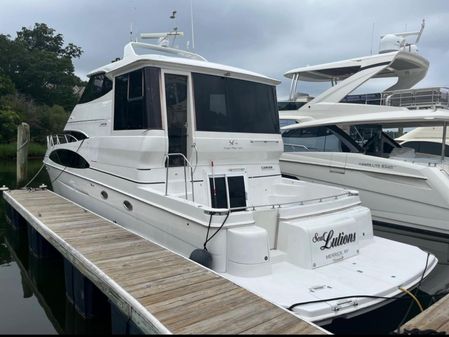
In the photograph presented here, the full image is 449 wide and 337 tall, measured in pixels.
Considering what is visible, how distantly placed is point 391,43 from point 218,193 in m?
9.13

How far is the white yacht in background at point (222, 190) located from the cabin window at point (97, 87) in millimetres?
30

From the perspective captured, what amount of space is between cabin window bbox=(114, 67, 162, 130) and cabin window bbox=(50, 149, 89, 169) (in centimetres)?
143

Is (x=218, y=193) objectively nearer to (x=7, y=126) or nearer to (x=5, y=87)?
(x=7, y=126)

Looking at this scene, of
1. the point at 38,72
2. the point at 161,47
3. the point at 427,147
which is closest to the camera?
the point at 161,47

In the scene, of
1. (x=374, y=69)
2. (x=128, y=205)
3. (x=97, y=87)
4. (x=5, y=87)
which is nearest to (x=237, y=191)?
(x=128, y=205)

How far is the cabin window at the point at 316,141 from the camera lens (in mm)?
9195

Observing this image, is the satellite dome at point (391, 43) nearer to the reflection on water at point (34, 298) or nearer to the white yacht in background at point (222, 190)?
the white yacht in background at point (222, 190)

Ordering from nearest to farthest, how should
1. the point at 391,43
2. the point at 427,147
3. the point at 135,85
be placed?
the point at 135,85 → the point at 391,43 → the point at 427,147

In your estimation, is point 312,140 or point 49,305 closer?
point 49,305

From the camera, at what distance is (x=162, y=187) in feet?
17.3

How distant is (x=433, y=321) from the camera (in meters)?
A: 3.09

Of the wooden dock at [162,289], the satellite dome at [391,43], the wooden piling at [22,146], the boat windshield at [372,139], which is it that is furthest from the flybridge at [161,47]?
the satellite dome at [391,43]

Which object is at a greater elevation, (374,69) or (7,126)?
(374,69)

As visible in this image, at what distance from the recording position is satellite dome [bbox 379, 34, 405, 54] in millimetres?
11898
